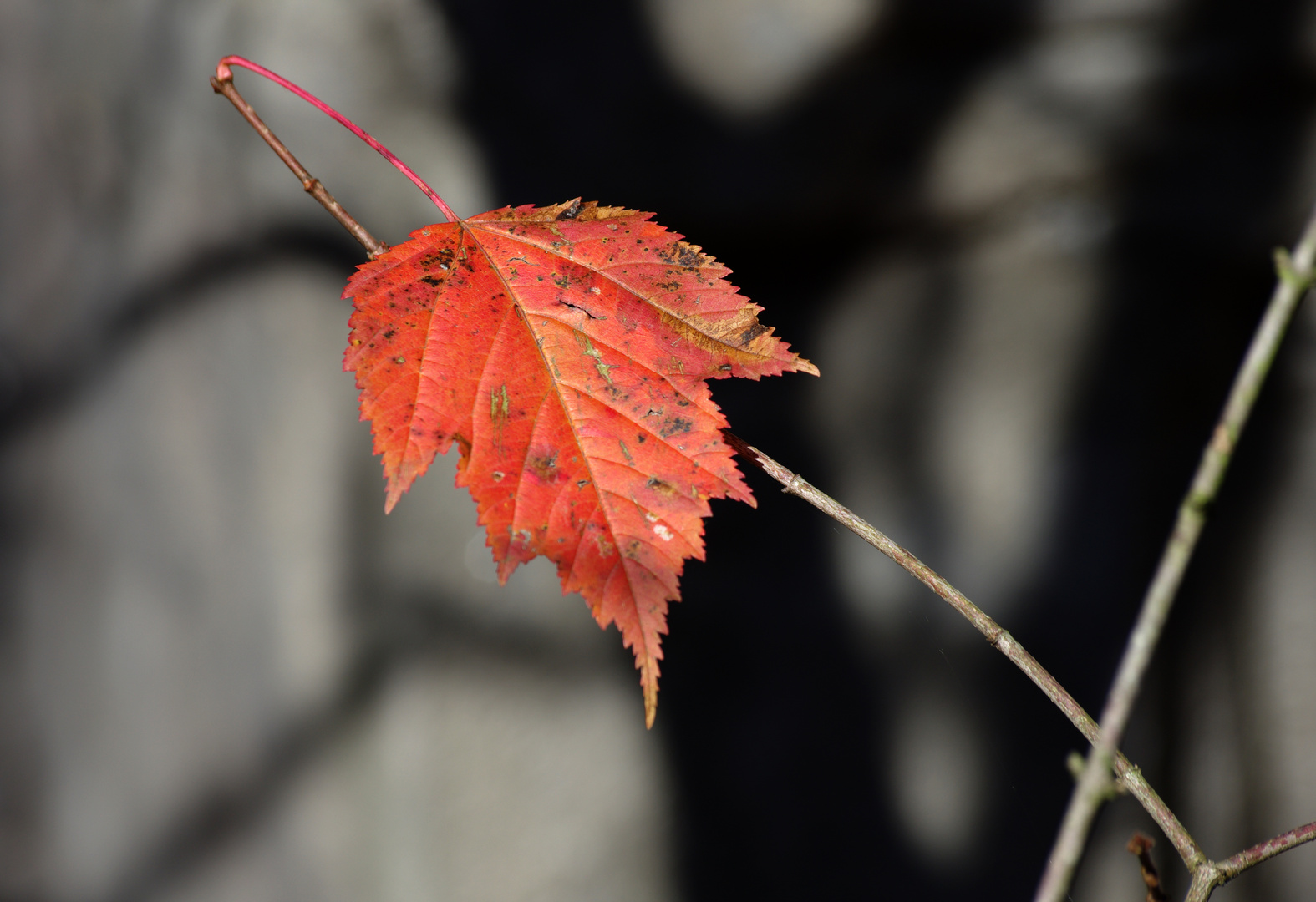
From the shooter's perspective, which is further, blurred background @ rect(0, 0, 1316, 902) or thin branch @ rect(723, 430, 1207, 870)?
blurred background @ rect(0, 0, 1316, 902)

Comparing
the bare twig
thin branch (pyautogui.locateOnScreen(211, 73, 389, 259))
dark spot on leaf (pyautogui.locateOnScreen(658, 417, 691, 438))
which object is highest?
thin branch (pyautogui.locateOnScreen(211, 73, 389, 259))

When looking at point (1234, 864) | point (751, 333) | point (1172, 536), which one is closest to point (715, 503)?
point (751, 333)

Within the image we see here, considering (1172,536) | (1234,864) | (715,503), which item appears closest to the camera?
(1172,536)

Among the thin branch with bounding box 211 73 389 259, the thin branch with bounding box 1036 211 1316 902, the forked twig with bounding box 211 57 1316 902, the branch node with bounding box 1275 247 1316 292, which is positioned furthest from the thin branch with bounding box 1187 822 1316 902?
the thin branch with bounding box 211 73 389 259

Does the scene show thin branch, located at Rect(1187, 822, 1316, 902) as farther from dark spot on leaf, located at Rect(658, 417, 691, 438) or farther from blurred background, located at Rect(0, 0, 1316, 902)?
blurred background, located at Rect(0, 0, 1316, 902)

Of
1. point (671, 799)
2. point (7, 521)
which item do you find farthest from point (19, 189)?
point (671, 799)

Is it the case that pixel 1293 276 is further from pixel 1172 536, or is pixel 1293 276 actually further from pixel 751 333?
pixel 751 333

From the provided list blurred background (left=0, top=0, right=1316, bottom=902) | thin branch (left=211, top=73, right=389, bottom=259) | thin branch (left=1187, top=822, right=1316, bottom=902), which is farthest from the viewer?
blurred background (left=0, top=0, right=1316, bottom=902)
